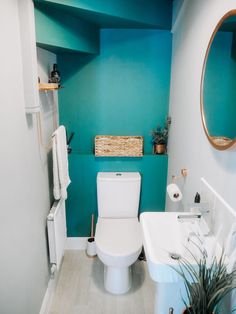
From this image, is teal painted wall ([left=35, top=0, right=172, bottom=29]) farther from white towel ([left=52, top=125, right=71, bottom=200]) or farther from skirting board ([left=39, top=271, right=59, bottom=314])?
skirting board ([left=39, top=271, right=59, bottom=314])

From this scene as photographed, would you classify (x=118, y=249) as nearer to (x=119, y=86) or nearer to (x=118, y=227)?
(x=118, y=227)

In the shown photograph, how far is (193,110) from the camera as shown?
6.02ft

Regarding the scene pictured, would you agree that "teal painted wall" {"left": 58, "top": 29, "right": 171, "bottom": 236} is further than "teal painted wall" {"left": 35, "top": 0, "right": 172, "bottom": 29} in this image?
Yes

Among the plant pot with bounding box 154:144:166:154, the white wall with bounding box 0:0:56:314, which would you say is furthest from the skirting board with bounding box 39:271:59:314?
the plant pot with bounding box 154:144:166:154

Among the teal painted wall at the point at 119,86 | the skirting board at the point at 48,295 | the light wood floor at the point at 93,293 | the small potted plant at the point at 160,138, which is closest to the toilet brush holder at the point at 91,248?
the light wood floor at the point at 93,293

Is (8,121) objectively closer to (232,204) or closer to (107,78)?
(232,204)

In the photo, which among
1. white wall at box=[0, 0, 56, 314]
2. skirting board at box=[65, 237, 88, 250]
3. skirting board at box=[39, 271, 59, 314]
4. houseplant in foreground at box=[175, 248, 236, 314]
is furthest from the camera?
skirting board at box=[65, 237, 88, 250]

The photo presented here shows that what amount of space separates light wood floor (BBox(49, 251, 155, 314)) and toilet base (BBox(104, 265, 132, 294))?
0.05 metres

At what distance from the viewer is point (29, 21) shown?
1.47 metres

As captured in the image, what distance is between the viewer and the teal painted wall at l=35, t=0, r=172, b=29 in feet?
5.78

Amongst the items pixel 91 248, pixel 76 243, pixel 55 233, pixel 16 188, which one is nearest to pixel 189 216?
pixel 16 188

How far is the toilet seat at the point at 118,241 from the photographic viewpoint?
6.89 ft

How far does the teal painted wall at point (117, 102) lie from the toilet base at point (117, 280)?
725 millimetres

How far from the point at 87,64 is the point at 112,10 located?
0.68 metres
